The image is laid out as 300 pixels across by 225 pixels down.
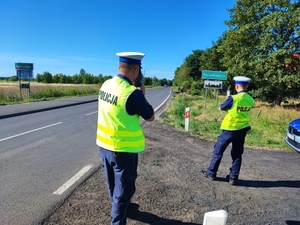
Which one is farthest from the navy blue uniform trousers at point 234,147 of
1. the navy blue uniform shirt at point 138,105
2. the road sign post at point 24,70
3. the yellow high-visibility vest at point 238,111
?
the road sign post at point 24,70

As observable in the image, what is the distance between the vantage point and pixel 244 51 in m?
21.5

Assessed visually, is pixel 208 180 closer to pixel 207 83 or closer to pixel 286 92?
pixel 207 83

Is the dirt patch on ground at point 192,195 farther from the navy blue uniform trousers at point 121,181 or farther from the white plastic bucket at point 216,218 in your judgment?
the white plastic bucket at point 216,218

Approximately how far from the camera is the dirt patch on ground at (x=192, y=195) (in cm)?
309

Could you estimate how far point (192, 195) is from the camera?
3734 mm

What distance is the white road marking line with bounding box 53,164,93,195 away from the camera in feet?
12.3

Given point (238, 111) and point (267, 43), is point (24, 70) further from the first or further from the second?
point (238, 111)

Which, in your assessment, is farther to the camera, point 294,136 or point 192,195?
point 294,136

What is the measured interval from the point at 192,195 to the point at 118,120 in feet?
6.60

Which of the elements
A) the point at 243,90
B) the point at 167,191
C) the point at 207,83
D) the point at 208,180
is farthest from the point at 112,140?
the point at 207,83

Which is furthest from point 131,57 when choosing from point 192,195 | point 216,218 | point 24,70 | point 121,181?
point 24,70

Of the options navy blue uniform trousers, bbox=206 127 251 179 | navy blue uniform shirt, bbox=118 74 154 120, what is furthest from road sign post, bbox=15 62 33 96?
navy blue uniform shirt, bbox=118 74 154 120

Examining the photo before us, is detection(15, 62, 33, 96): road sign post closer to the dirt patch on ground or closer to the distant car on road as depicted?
the dirt patch on ground

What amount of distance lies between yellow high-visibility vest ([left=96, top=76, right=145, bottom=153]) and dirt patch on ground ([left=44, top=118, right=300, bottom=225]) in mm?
1089
